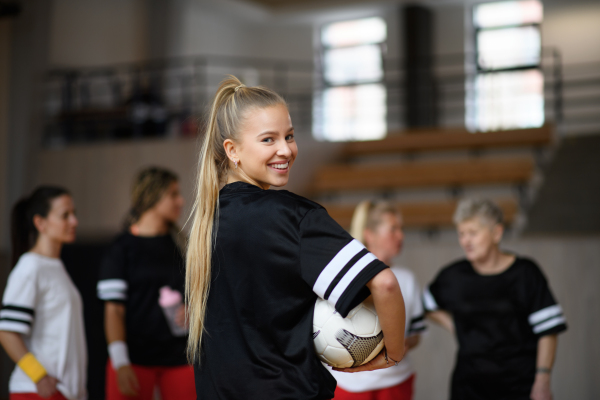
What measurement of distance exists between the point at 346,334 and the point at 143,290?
1825 mm

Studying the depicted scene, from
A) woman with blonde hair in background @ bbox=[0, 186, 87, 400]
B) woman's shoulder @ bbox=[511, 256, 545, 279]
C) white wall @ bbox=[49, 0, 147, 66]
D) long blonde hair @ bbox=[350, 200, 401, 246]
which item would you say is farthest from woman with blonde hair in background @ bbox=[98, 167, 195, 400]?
white wall @ bbox=[49, 0, 147, 66]

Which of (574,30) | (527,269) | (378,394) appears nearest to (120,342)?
(378,394)

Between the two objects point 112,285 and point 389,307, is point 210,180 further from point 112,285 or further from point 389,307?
point 112,285

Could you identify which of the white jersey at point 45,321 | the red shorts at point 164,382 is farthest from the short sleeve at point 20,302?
the red shorts at point 164,382

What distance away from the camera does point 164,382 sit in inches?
115

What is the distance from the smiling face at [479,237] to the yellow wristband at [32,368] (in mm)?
1886

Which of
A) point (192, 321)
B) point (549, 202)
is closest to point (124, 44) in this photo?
point (549, 202)

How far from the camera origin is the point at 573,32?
996 centimetres

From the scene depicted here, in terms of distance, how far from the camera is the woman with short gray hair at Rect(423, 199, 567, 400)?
8.56 ft

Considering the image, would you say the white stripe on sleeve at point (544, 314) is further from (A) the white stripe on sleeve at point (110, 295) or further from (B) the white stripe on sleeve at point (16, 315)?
(B) the white stripe on sleeve at point (16, 315)

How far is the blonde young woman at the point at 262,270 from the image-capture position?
1.31 meters

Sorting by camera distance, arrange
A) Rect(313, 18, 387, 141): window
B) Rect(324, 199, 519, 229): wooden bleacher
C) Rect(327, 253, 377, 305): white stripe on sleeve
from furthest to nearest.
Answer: Rect(313, 18, 387, 141): window → Rect(324, 199, 519, 229): wooden bleacher → Rect(327, 253, 377, 305): white stripe on sleeve

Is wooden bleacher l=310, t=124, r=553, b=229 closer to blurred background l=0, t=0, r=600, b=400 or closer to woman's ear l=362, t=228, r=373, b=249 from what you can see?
blurred background l=0, t=0, r=600, b=400

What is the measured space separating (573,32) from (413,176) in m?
5.08
